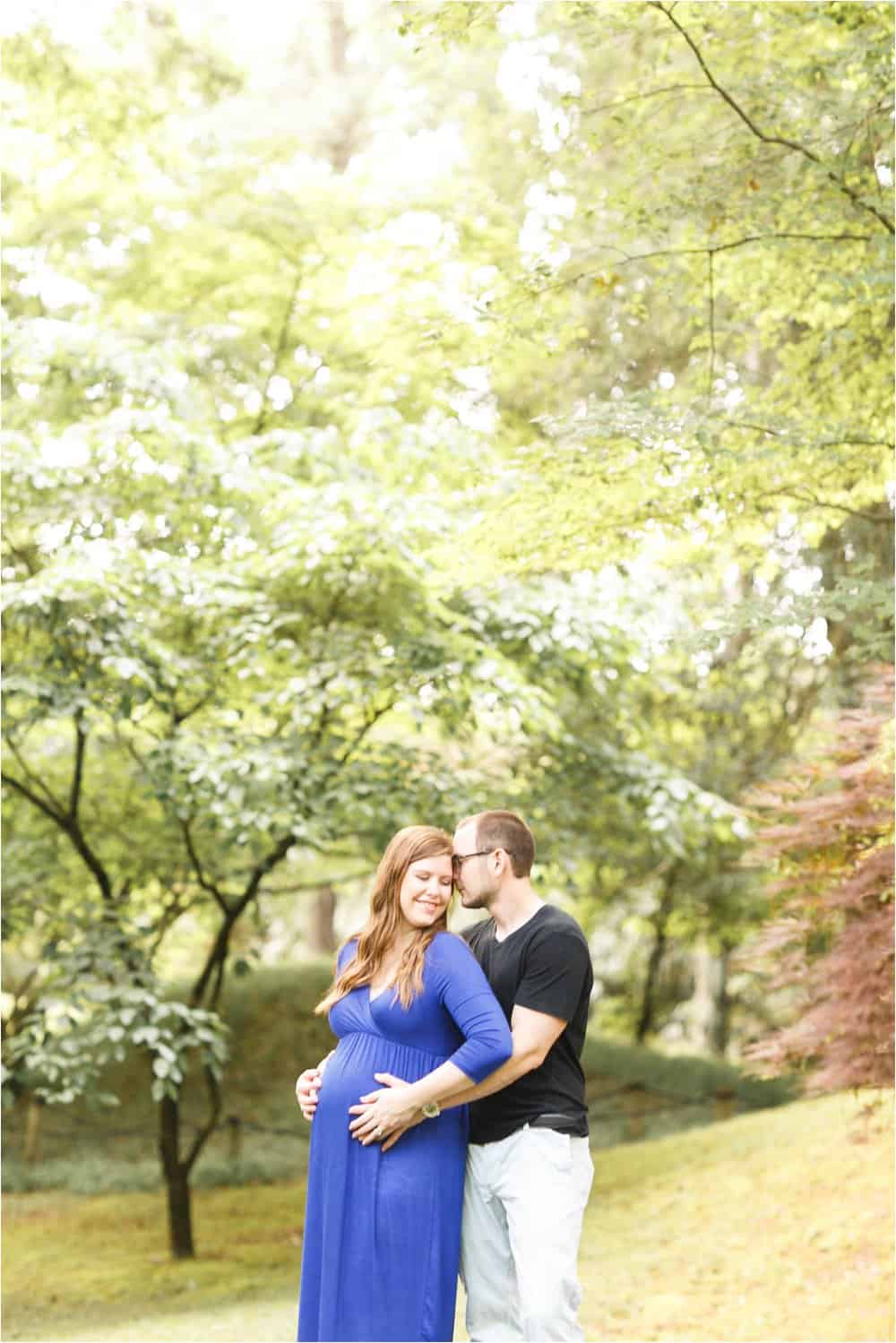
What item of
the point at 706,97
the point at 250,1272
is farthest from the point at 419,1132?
the point at 250,1272

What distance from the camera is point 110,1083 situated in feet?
39.9

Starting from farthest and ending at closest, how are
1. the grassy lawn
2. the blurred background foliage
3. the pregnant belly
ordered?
the grassy lawn
the blurred background foliage
the pregnant belly

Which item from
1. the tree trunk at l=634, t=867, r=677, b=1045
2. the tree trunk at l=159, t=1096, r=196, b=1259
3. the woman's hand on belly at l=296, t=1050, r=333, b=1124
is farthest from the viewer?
the tree trunk at l=634, t=867, r=677, b=1045

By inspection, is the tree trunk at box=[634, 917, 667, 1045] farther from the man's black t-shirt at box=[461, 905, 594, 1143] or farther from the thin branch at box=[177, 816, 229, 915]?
the man's black t-shirt at box=[461, 905, 594, 1143]

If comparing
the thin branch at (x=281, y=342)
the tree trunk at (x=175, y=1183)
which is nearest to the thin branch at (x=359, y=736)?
the tree trunk at (x=175, y=1183)

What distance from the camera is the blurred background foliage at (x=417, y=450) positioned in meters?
5.07

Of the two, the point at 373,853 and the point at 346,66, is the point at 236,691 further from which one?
the point at 346,66

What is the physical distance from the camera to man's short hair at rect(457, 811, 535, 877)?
10.9 ft

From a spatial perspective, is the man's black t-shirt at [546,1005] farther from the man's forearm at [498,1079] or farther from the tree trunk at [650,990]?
the tree trunk at [650,990]

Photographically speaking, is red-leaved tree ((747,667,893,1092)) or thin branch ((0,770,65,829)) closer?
red-leaved tree ((747,667,893,1092))

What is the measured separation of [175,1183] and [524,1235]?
5672 millimetres

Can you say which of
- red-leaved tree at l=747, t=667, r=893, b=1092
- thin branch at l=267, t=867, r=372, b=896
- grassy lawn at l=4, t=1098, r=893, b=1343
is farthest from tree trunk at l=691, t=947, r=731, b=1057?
Result: red-leaved tree at l=747, t=667, r=893, b=1092

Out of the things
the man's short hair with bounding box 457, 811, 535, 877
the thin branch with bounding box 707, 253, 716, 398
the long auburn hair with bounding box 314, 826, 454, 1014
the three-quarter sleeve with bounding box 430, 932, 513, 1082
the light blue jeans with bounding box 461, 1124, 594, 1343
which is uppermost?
the thin branch with bounding box 707, 253, 716, 398

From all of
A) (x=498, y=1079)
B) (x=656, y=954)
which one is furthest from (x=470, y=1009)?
(x=656, y=954)
